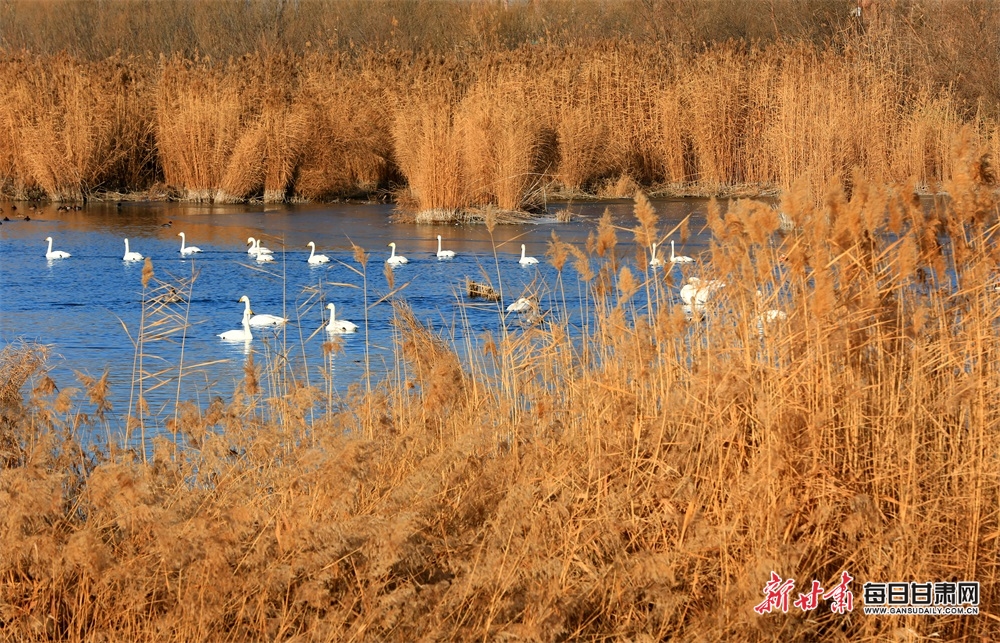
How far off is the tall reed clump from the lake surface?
0.75 m

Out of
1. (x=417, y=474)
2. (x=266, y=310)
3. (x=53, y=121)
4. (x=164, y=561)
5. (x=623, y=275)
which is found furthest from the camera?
(x=53, y=121)

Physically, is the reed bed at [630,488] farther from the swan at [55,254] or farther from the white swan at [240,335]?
the swan at [55,254]

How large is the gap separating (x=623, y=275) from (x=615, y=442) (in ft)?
1.74

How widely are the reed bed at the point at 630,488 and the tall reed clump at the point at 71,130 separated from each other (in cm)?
1406

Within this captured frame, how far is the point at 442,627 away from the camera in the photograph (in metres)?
2.89

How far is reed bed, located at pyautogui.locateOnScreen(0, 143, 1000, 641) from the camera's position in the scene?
2.92 m

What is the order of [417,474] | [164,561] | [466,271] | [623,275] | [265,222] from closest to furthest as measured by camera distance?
[164,561] → [417,474] → [623,275] → [466,271] → [265,222]

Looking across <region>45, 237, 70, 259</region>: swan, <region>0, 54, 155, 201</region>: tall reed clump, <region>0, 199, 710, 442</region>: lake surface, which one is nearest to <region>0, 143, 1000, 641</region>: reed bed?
<region>0, 199, 710, 442</region>: lake surface

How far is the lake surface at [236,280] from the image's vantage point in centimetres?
723

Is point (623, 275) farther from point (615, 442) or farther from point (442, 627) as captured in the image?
point (442, 627)

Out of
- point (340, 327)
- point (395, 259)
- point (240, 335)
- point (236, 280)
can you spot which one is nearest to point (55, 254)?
point (236, 280)

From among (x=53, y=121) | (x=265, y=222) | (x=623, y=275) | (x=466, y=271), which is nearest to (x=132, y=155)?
(x=53, y=121)

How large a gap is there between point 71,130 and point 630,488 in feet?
51.0

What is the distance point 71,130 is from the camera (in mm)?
17125
